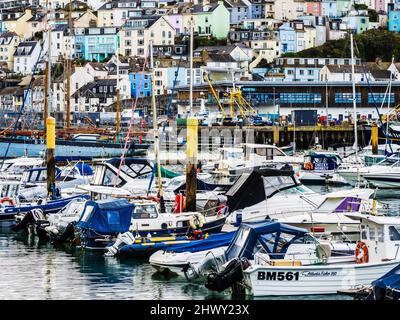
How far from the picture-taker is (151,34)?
146250 millimetres

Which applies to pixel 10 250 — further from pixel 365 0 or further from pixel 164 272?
pixel 365 0

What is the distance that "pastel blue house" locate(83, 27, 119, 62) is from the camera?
499 ft

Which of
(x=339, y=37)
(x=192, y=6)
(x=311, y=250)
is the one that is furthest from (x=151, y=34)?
(x=311, y=250)

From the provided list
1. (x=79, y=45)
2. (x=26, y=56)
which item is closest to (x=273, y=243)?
(x=79, y=45)

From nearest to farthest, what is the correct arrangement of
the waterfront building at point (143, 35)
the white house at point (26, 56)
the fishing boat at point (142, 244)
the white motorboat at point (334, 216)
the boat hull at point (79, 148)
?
the white motorboat at point (334, 216), the fishing boat at point (142, 244), the boat hull at point (79, 148), the waterfront building at point (143, 35), the white house at point (26, 56)

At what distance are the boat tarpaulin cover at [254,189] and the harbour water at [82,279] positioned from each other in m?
5.50

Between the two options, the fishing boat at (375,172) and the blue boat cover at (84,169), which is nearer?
the blue boat cover at (84,169)

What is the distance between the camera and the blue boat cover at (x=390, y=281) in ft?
79.0

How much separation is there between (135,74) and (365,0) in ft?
141

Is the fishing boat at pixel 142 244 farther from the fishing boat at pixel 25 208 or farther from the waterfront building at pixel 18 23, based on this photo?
the waterfront building at pixel 18 23

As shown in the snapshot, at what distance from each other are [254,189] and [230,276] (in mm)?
11487

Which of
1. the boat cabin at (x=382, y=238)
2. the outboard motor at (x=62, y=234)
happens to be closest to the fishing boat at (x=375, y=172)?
the outboard motor at (x=62, y=234)

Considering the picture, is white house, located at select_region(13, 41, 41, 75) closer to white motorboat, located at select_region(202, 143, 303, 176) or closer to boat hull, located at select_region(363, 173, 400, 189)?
white motorboat, located at select_region(202, 143, 303, 176)

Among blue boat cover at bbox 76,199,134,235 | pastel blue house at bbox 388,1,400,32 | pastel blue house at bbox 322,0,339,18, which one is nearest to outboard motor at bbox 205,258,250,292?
blue boat cover at bbox 76,199,134,235
